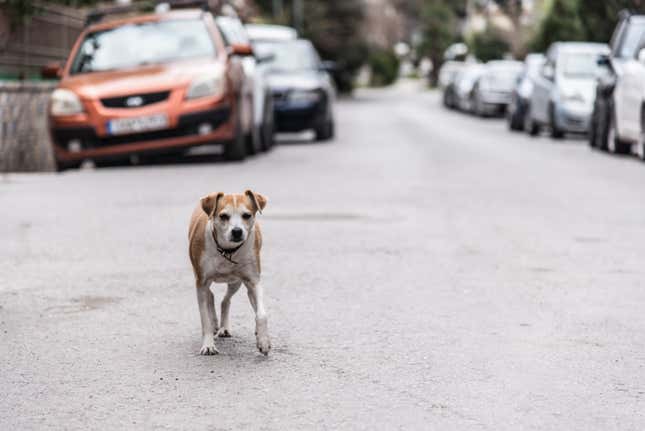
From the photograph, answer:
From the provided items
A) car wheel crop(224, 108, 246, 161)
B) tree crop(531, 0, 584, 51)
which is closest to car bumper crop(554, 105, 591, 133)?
car wheel crop(224, 108, 246, 161)

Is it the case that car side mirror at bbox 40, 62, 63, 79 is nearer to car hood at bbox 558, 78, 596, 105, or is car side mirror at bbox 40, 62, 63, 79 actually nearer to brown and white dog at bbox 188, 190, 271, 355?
car hood at bbox 558, 78, 596, 105

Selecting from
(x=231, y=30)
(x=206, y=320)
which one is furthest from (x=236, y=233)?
(x=231, y=30)

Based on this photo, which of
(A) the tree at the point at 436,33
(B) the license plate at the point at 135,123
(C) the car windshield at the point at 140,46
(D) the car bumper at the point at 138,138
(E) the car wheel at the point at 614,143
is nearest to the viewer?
(B) the license plate at the point at 135,123

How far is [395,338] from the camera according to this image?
6.30 metres

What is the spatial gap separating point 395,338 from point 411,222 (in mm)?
4784

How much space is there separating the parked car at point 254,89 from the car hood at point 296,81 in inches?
116

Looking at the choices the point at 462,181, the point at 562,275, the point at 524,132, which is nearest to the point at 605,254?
the point at 562,275

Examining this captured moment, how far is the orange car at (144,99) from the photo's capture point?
16.4 meters

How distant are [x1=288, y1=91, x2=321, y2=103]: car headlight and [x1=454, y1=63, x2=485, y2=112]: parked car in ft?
66.4

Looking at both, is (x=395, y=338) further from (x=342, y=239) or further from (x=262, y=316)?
(x=342, y=239)

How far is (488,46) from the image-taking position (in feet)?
305

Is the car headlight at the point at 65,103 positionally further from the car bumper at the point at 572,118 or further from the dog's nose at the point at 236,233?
the car bumper at the point at 572,118

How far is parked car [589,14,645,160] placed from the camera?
18.5 metres

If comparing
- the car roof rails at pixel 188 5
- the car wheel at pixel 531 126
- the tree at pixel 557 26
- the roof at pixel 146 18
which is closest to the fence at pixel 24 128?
the roof at pixel 146 18
